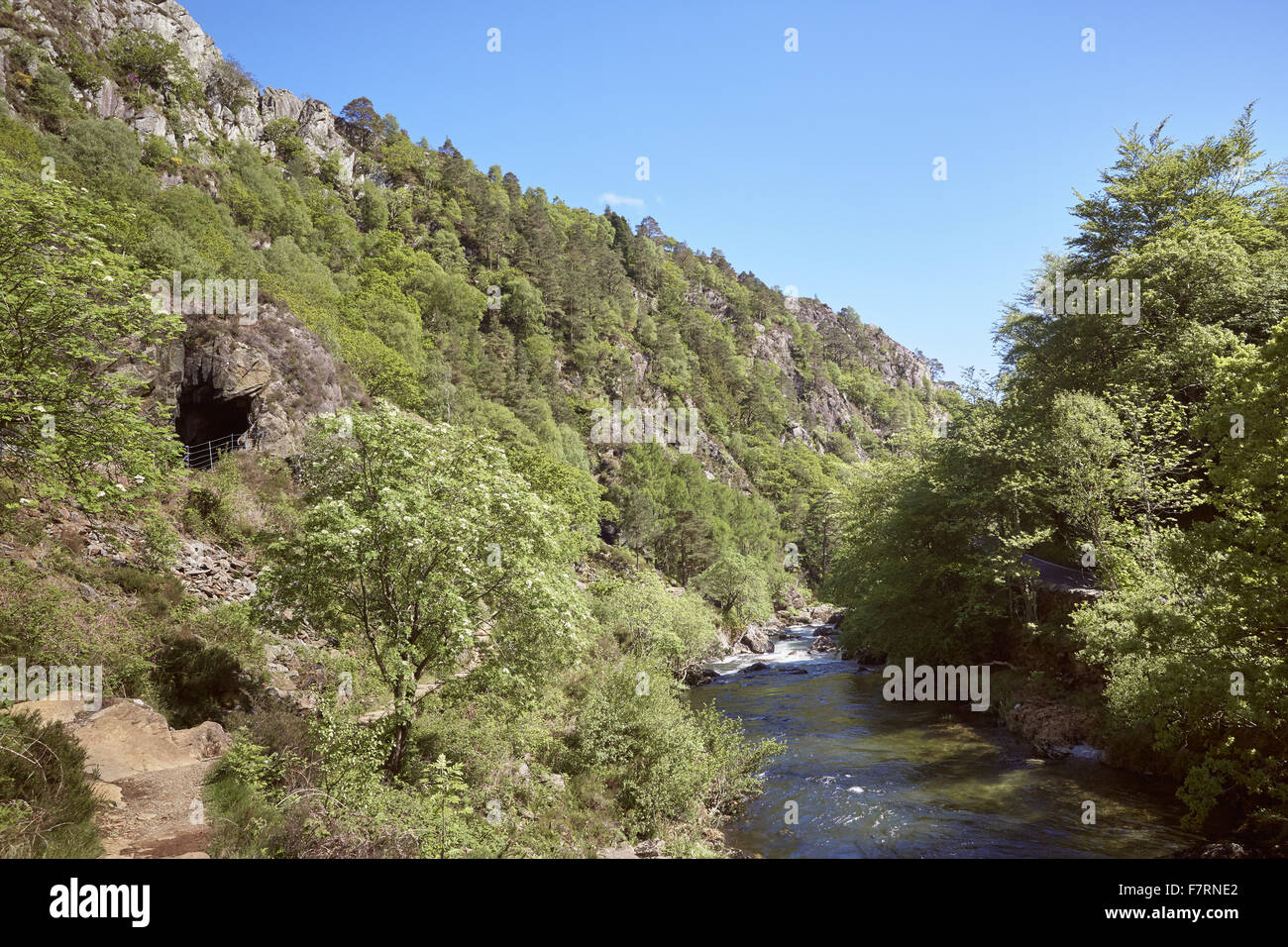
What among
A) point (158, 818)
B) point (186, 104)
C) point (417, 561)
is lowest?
point (158, 818)

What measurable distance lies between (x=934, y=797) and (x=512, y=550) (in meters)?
14.8

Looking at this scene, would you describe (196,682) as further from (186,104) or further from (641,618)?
(186,104)

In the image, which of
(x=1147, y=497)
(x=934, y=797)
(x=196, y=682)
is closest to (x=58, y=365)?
(x=196, y=682)

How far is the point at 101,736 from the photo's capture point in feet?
39.3

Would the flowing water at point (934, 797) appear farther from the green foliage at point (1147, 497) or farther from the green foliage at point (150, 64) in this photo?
the green foliage at point (150, 64)

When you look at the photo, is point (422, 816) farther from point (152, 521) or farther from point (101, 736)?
point (152, 521)

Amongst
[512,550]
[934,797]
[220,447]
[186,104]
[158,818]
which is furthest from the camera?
[186,104]

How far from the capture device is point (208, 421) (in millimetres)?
29375

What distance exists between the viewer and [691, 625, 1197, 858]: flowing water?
47.8 ft

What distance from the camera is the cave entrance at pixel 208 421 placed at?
28.7m

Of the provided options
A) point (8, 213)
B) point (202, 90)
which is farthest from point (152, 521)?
point (202, 90)

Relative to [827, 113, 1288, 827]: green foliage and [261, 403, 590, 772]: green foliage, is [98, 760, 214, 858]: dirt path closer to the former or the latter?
[261, 403, 590, 772]: green foliage

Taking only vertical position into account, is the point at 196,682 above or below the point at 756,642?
above

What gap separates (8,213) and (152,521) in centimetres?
1154
